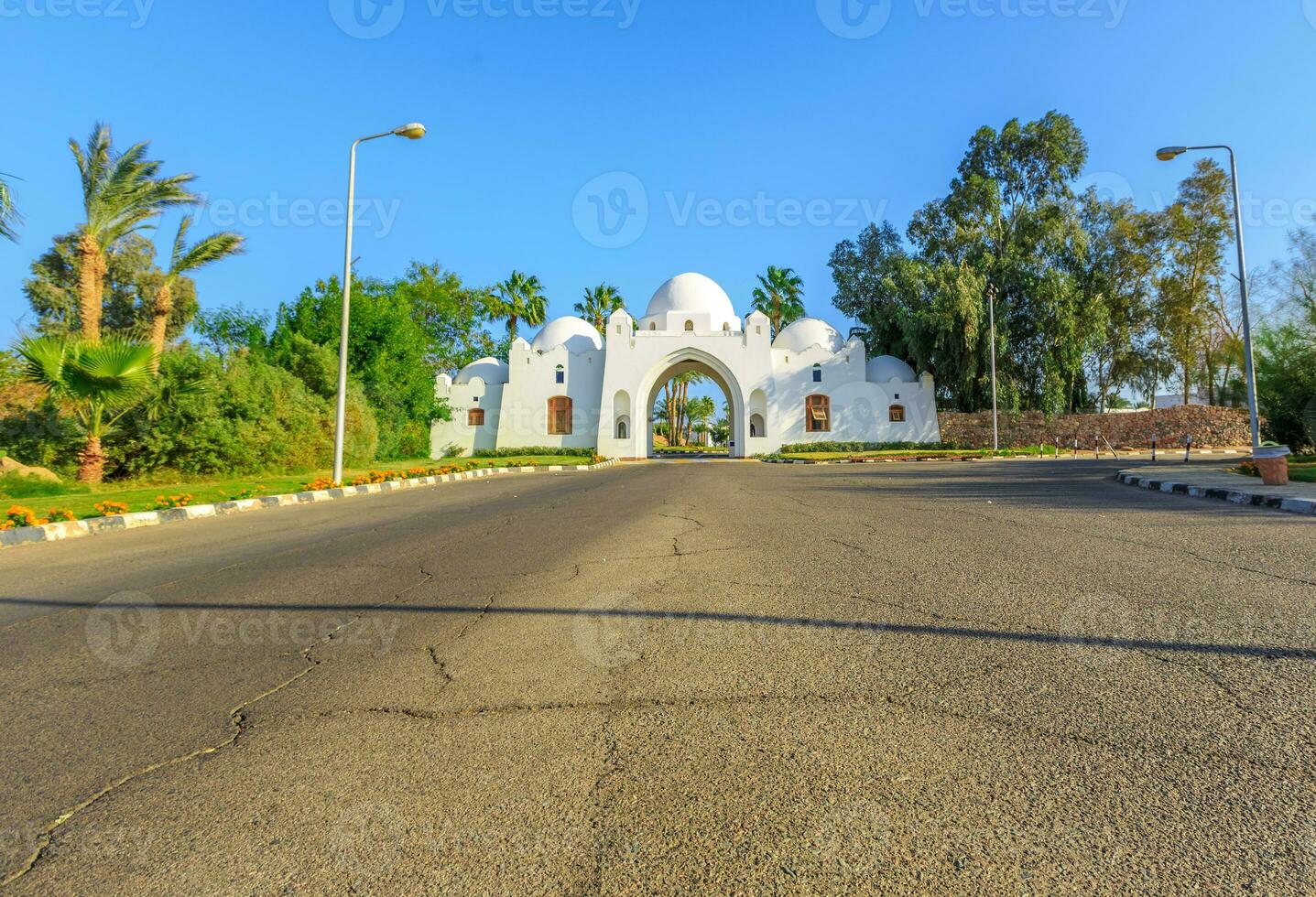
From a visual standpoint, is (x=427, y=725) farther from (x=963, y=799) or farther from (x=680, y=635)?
(x=963, y=799)

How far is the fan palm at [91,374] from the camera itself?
12.2 m

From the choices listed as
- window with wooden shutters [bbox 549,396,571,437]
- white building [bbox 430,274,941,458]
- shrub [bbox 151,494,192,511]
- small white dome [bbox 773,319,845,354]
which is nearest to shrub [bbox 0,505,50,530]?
shrub [bbox 151,494,192,511]

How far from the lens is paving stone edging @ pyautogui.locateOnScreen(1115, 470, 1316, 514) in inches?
367

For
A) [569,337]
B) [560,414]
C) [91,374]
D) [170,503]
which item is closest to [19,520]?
[170,503]

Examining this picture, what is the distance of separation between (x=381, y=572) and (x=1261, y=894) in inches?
229

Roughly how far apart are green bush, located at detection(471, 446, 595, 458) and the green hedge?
12.0m

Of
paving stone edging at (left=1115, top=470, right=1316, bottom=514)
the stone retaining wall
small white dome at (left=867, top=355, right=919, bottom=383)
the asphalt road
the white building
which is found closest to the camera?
the asphalt road

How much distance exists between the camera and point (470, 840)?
1.96 metres

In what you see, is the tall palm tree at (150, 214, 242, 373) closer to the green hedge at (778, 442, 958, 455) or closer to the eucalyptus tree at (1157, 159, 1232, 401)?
the green hedge at (778, 442, 958, 455)

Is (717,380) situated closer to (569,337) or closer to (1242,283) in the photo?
(569,337)

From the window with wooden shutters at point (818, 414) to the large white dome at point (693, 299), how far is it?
342 inches

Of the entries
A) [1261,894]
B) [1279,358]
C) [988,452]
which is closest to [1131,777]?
[1261,894]

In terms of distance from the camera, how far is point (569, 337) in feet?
155

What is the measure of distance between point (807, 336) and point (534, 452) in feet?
65.6
